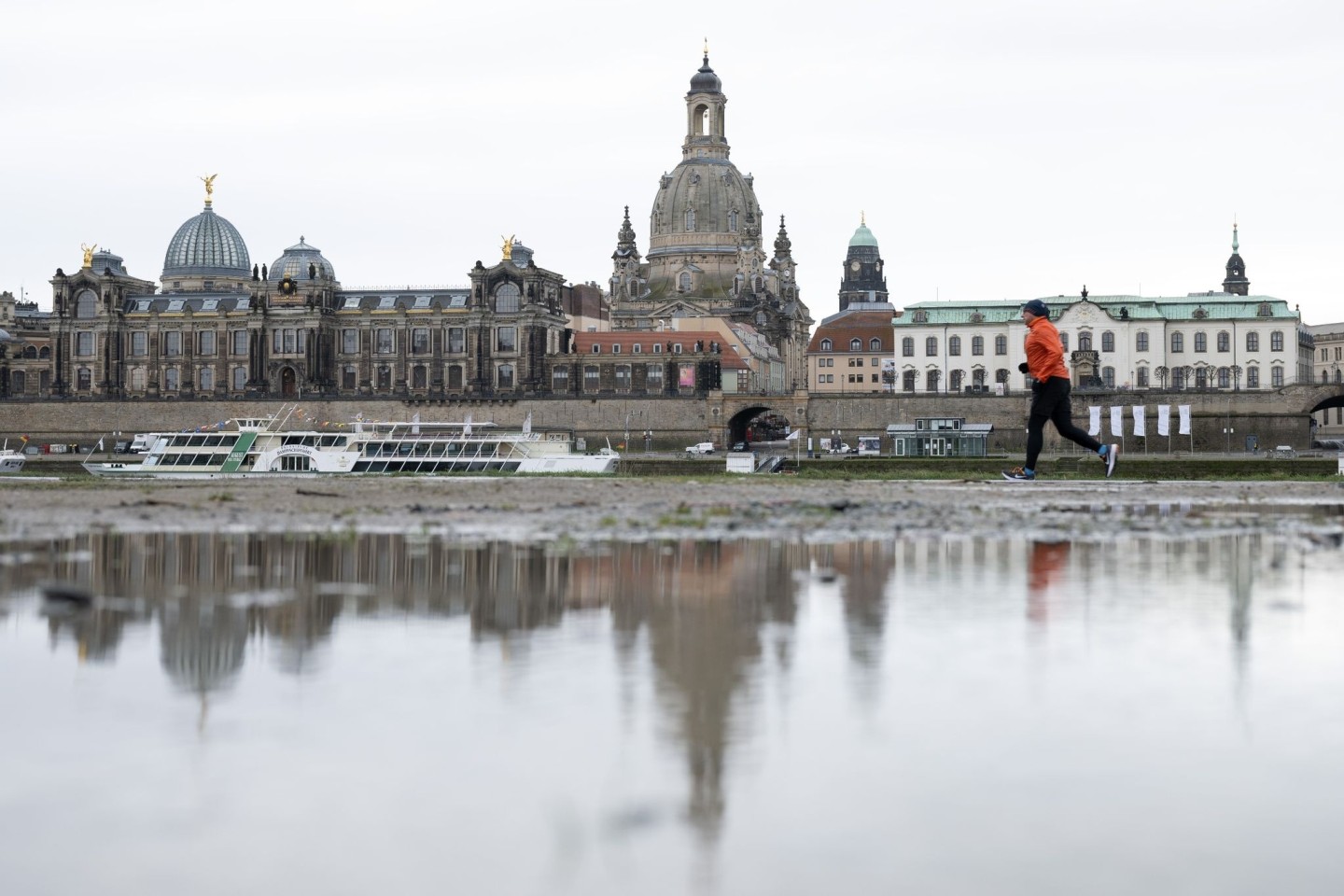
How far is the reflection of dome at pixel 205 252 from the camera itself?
572ft

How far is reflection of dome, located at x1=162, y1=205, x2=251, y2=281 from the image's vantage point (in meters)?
174

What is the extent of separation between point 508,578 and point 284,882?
10892 mm

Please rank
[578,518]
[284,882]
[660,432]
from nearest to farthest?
[284,882] → [578,518] → [660,432]

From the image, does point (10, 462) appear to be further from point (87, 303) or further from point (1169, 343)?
point (1169, 343)

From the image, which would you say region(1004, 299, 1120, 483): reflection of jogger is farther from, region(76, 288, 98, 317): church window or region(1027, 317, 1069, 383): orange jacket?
region(76, 288, 98, 317): church window

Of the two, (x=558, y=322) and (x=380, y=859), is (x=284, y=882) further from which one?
(x=558, y=322)

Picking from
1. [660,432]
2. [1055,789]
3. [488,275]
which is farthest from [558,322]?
[1055,789]

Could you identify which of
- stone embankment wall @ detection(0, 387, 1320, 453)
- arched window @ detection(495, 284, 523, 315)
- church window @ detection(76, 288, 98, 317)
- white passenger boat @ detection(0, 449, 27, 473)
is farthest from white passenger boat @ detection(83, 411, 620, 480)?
church window @ detection(76, 288, 98, 317)

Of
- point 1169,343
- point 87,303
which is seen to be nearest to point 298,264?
point 87,303

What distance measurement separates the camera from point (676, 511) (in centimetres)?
3155

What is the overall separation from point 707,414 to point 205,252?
67744 mm

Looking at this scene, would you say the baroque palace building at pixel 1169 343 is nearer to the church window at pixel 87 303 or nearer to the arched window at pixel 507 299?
the arched window at pixel 507 299

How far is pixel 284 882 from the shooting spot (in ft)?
26.3

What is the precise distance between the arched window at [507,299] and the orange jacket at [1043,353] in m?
117
